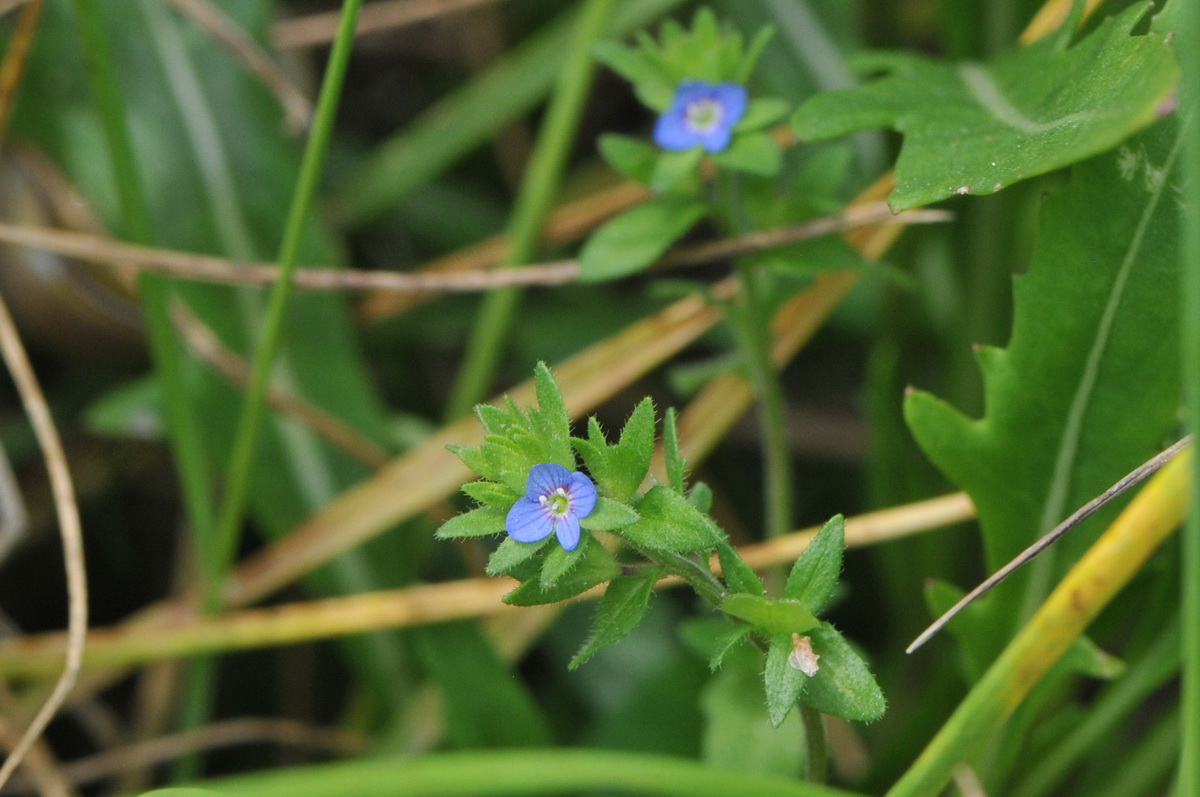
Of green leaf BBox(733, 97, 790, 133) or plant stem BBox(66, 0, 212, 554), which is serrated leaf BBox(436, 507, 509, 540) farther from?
plant stem BBox(66, 0, 212, 554)

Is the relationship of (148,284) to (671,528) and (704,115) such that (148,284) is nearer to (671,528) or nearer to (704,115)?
(704,115)

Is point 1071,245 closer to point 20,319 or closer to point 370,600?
point 370,600

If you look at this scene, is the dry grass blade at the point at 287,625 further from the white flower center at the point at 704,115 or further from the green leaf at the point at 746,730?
the white flower center at the point at 704,115

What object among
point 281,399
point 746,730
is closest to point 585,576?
point 746,730

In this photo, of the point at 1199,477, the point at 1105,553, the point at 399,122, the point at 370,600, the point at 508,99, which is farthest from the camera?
the point at 399,122

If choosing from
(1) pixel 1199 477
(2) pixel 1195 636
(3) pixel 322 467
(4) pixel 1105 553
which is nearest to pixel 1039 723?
(4) pixel 1105 553

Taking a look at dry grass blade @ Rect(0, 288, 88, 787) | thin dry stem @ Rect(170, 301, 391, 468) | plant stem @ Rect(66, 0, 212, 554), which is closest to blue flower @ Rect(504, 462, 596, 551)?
dry grass blade @ Rect(0, 288, 88, 787)
